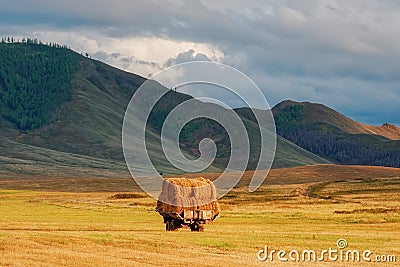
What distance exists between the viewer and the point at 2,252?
30688 mm

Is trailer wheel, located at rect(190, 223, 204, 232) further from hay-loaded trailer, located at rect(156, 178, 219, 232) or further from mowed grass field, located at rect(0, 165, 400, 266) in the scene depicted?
mowed grass field, located at rect(0, 165, 400, 266)

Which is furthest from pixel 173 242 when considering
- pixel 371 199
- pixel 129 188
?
pixel 129 188

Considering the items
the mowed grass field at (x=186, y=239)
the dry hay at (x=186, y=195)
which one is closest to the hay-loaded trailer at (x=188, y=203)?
the dry hay at (x=186, y=195)

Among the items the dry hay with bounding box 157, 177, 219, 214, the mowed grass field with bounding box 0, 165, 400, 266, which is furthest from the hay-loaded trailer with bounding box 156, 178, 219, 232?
the mowed grass field with bounding box 0, 165, 400, 266

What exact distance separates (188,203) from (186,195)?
517 mm

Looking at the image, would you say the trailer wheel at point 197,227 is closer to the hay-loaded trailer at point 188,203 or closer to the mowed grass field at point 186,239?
the hay-loaded trailer at point 188,203

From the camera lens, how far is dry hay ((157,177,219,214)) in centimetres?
4947

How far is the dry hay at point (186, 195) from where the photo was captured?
49.5 metres

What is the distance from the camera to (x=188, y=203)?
1955 inches

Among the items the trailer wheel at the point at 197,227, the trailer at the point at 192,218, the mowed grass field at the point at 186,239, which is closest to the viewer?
the mowed grass field at the point at 186,239

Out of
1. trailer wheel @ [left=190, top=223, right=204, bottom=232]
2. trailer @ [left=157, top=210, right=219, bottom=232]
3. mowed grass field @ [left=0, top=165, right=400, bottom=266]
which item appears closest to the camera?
mowed grass field @ [left=0, top=165, right=400, bottom=266]

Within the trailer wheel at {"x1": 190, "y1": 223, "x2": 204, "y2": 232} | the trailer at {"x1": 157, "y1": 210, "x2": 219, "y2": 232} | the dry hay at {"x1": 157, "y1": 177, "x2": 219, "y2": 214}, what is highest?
the dry hay at {"x1": 157, "y1": 177, "x2": 219, "y2": 214}

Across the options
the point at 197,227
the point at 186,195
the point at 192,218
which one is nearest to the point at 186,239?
the point at 192,218

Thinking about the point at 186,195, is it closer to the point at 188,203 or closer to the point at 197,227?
the point at 188,203
